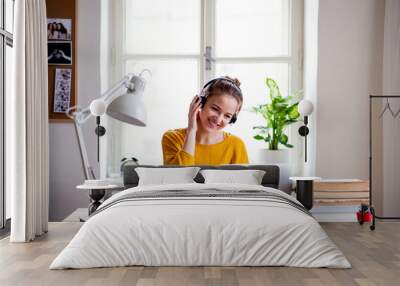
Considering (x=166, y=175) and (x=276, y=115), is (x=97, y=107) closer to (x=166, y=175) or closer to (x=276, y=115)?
(x=166, y=175)

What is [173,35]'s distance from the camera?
23.3 feet

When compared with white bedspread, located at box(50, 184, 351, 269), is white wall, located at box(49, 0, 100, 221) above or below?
above

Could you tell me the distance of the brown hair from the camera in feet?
22.8

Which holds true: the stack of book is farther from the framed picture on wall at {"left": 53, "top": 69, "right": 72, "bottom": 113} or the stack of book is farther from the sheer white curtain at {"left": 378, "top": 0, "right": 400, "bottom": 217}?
the framed picture on wall at {"left": 53, "top": 69, "right": 72, "bottom": 113}

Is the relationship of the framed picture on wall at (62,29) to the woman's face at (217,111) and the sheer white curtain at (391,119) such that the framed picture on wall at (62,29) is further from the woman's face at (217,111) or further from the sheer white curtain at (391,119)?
the sheer white curtain at (391,119)

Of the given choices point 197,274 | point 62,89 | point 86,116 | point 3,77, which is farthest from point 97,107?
point 197,274

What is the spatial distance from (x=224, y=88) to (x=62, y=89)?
1892 millimetres

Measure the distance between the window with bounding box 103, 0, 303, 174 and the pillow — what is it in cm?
84

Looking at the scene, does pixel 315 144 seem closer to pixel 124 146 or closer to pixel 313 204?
pixel 313 204

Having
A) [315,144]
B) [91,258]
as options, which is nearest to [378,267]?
[91,258]

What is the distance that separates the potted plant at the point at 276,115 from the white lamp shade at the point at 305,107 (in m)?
0.18

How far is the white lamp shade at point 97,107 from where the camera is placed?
20.9ft

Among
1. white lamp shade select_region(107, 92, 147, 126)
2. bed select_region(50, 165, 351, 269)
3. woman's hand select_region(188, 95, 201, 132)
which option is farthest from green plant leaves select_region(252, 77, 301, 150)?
bed select_region(50, 165, 351, 269)

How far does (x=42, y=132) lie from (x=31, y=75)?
59 centimetres
